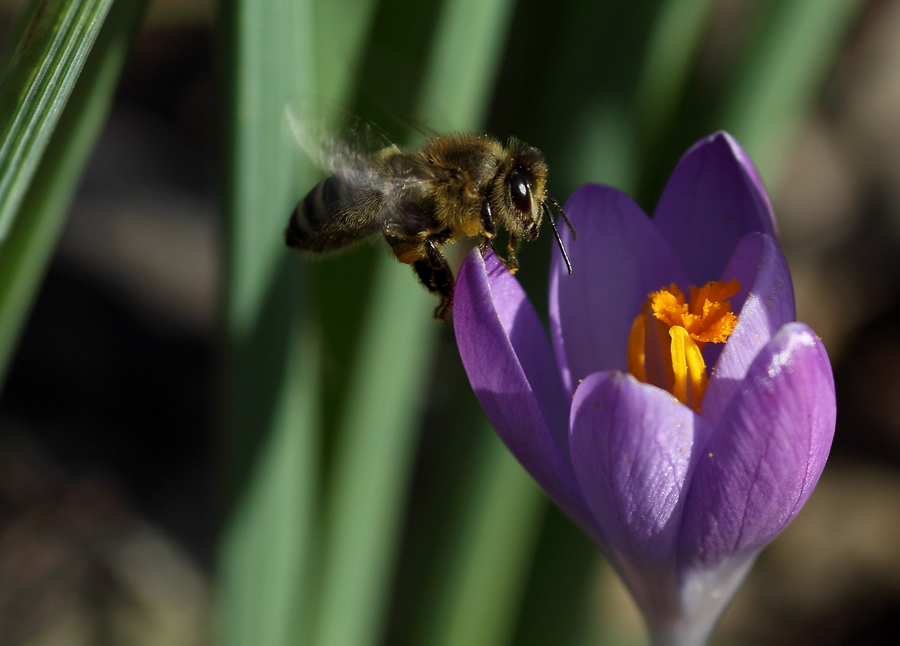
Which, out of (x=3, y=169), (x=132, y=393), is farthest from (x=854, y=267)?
(x=3, y=169)

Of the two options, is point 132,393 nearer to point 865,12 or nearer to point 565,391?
point 565,391

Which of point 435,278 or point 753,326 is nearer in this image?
point 753,326

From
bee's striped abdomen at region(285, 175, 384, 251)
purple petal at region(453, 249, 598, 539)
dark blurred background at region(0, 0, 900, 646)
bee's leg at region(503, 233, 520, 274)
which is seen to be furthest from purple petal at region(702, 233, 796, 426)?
dark blurred background at region(0, 0, 900, 646)

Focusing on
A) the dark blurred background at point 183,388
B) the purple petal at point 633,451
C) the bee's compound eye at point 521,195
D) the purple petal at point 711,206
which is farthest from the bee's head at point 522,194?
the dark blurred background at point 183,388

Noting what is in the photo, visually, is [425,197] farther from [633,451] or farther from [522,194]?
[633,451]

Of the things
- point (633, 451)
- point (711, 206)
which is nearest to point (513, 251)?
point (711, 206)

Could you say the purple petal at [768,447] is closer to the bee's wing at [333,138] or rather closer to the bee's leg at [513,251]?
the bee's leg at [513,251]

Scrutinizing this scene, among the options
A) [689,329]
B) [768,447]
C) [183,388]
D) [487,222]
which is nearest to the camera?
[768,447]
